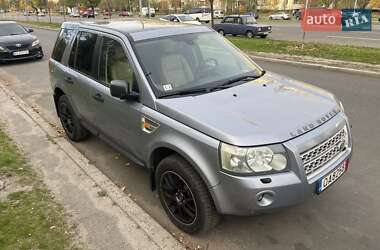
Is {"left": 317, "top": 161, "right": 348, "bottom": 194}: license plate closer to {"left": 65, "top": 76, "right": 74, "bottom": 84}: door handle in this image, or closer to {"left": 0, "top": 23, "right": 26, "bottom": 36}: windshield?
{"left": 65, "top": 76, "right": 74, "bottom": 84}: door handle

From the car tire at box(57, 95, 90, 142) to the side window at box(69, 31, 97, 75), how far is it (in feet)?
2.33

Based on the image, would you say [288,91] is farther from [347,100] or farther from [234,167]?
[347,100]

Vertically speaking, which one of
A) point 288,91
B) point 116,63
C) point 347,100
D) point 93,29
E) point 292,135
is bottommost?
point 347,100

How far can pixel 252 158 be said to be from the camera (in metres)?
2.53

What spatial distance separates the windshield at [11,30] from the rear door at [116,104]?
40.1 ft

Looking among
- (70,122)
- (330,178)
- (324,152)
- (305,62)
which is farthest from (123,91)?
(305,62)

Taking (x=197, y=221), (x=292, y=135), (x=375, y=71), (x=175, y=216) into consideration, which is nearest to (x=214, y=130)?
(x=292, y=135)

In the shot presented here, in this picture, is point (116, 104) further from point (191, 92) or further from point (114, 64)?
point (191, 92)

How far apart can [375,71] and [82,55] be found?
7.59 metres

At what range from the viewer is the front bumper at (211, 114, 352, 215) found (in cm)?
252

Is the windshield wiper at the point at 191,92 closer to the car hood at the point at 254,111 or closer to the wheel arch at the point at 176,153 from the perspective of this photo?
the car hood at the point at 254,111

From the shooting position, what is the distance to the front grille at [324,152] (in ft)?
8.75

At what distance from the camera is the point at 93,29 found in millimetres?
4285

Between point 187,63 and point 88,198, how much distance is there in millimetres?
1782
